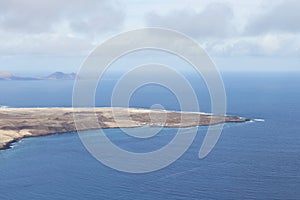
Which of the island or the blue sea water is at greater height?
the island

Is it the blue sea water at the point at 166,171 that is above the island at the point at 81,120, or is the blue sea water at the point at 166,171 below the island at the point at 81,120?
below

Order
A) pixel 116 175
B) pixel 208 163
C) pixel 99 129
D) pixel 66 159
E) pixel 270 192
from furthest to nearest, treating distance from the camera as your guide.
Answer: pixel 99 129 → pixel 66 159 → pixel 208 163 → pixel 116 175 → pixel 270 192

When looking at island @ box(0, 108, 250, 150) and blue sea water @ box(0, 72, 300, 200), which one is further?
island @ box(0, 108, 250, 150)

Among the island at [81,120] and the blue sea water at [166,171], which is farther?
the island at [81,120]

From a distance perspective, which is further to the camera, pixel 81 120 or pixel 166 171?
pixel 81 120

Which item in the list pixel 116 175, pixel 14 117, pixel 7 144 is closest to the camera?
pixel 116 175

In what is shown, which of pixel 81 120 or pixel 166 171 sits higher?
pixel 81 120

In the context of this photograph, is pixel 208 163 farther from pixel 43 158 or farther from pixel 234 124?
pixel 234 124

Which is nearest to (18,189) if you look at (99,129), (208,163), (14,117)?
(208,163)
